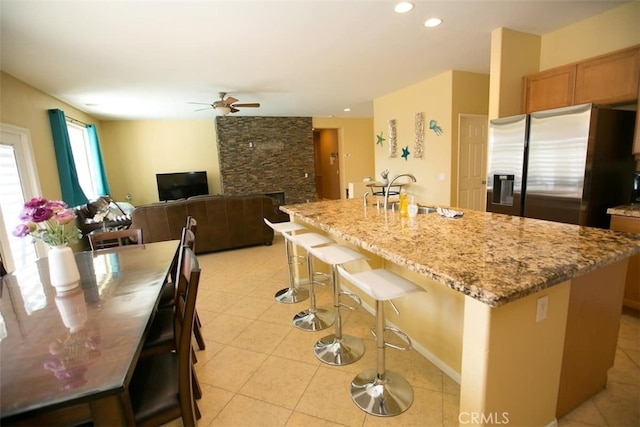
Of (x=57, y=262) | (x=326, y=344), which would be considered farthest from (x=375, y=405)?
(x=57, y=262)

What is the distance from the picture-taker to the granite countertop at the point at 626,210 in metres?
2.31

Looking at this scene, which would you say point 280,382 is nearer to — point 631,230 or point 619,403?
point 619,403

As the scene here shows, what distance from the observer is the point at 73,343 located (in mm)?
1088

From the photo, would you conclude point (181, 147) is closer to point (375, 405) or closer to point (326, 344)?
point (326, 344)

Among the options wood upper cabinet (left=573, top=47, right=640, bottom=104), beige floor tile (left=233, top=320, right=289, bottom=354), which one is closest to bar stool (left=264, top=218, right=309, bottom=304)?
beige floor tile (left=233, top=320, right=289, bottom=354)

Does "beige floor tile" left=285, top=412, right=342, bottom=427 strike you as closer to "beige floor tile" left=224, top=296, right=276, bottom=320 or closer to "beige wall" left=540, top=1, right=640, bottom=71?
"beige floor tile" left=224, top=296, right=276, bottom=320

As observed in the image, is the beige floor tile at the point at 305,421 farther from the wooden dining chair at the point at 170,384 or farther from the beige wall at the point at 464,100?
the beige wall at the point at 464,100

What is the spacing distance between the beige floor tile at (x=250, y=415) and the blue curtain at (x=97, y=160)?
20.3ft

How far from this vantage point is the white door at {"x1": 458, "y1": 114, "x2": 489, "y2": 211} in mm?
4625

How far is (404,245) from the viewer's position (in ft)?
4.99

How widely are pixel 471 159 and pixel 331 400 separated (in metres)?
4.38

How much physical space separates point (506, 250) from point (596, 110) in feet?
6.58

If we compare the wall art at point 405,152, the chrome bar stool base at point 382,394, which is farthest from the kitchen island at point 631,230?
the wall art at point 405,152

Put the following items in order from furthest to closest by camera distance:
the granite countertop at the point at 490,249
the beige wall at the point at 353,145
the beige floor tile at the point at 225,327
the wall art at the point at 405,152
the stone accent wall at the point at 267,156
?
1. the beige wall at the point at 353,145
2. the stone accent wall at the point at 267,156
3. the wall art at the point at 405,152
4. the beige floor tile at the point at 225,327
5. the granite countertop at the point at 490,249
